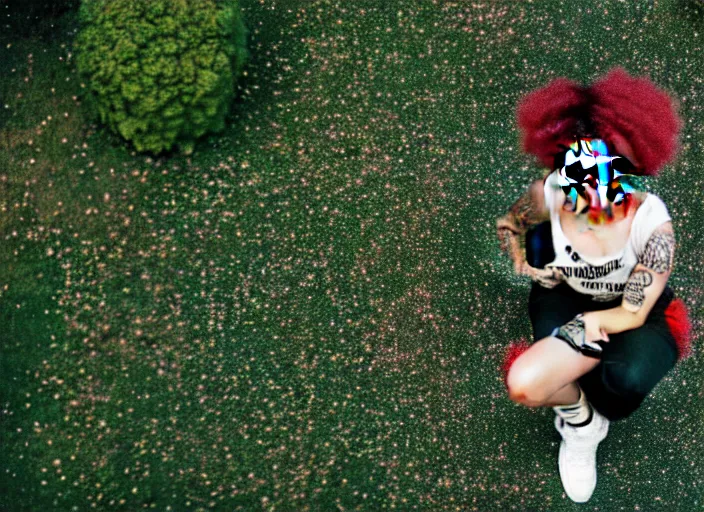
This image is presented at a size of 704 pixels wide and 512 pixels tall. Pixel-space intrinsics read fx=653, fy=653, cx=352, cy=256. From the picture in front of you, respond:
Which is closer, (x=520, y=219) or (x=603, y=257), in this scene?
(x=603, y=257)

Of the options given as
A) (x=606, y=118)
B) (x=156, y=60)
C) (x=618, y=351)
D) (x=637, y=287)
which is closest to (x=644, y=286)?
(x=637, y=287)

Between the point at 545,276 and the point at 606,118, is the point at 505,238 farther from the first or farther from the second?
the point at 606,118

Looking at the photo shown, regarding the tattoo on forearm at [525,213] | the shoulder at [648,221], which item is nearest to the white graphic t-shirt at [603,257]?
the shoulder at [648,221]

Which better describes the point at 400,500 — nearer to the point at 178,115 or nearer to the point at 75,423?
the point at 75,423

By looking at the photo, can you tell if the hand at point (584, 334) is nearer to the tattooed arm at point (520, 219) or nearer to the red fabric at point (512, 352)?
the tattooed arm at point (520, 219)

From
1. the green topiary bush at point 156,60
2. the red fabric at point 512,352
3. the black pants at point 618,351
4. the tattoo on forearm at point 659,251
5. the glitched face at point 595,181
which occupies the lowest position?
the red fabric at point 512,352

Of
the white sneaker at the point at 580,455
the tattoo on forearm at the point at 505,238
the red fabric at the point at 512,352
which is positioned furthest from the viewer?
the red fabric at the point at 512,352

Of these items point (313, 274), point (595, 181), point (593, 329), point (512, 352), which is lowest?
point (512, 352)
